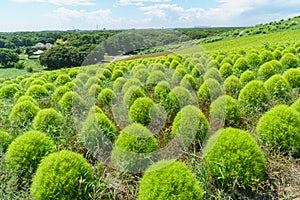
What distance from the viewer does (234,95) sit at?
5.62m

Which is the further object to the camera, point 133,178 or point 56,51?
point 56,51

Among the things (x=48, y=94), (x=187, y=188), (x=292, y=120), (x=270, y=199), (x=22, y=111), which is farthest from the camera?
(x=48, y=94)

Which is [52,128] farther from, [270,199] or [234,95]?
[234,95]

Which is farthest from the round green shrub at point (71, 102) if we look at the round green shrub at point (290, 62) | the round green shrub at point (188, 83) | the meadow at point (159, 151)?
the round green shrub at point (290, 62)

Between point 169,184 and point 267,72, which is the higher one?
point 267,72

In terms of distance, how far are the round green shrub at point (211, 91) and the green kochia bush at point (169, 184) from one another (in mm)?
2838

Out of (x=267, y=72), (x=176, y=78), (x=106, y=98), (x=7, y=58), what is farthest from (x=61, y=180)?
(x=7, y=58)

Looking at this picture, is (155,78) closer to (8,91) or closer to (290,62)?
(8,91)

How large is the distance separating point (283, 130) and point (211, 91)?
1.97 metres

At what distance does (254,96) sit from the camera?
4816 millimetres

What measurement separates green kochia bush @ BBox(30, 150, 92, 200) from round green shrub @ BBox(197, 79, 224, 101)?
3.12 metres

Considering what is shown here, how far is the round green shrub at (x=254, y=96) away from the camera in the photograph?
481 centimetres

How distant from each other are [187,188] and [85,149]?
1.84 m

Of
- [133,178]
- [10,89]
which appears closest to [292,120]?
[133,178]
